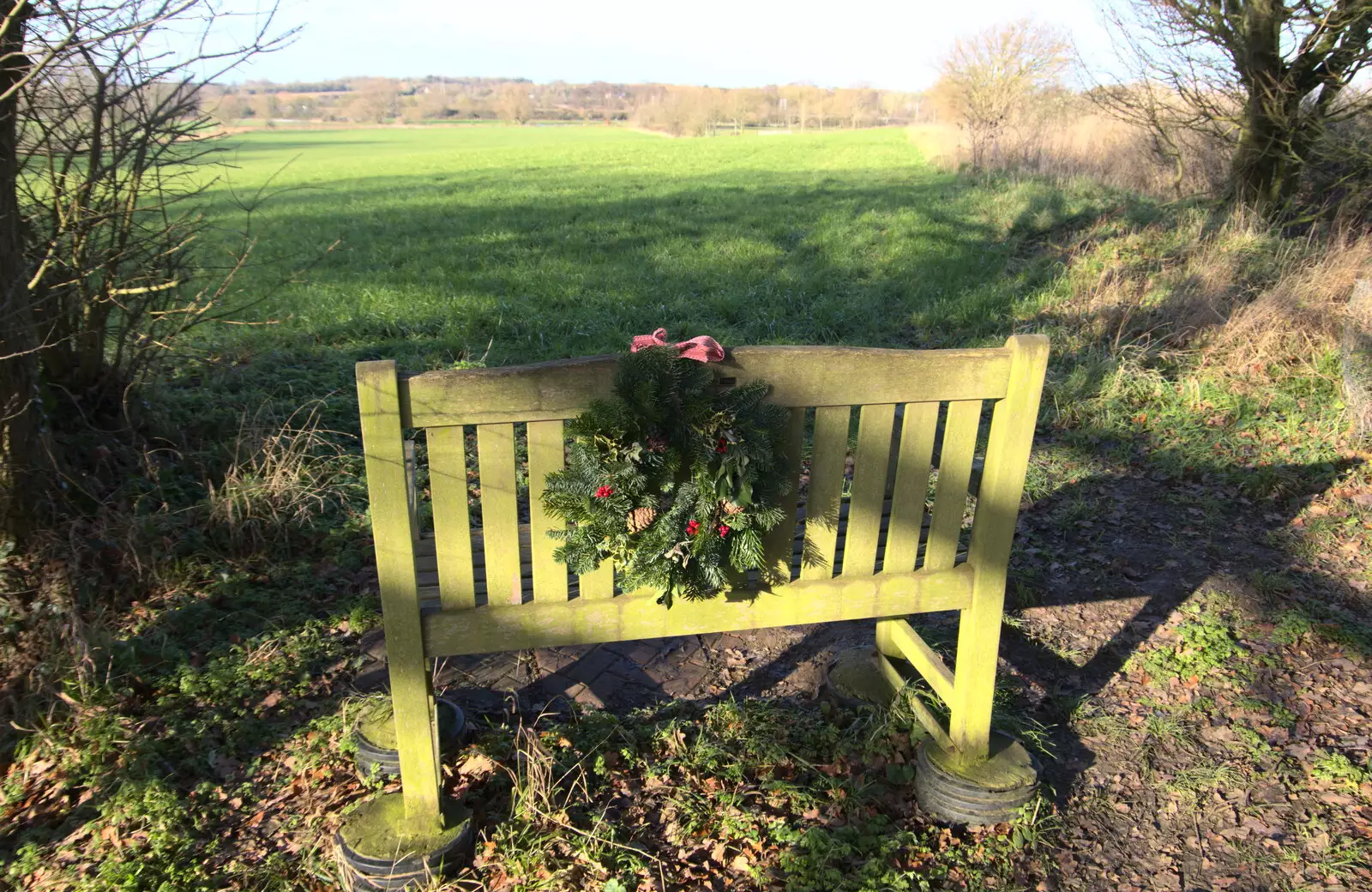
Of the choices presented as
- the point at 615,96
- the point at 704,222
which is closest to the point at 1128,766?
the point at 704,222

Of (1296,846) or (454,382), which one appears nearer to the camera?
(454,382)

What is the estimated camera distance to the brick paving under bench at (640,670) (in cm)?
358

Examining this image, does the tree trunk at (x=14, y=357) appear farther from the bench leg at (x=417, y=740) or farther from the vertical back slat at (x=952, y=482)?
the vertical back slat at (x=952, y=482)

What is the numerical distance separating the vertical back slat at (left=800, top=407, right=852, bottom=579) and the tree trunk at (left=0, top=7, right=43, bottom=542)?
322 cm

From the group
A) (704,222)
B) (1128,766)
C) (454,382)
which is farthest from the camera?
(704,222)

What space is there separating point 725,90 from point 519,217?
179ft

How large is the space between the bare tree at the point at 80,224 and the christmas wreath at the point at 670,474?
2618 mm

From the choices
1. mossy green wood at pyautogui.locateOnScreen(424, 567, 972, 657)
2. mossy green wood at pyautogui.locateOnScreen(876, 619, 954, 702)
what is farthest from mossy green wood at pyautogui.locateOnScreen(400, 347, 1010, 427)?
mossy green wood at pyautogui.locateOnScreen(876, 619, 954, 702)

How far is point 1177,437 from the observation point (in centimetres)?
610

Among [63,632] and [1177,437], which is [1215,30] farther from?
[63,632]

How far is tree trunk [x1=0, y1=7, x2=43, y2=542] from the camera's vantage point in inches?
144


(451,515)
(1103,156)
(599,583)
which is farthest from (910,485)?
(1103,156)

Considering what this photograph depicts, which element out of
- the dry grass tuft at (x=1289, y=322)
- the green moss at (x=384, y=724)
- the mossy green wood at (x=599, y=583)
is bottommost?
the green moss at (x=384, y=724)

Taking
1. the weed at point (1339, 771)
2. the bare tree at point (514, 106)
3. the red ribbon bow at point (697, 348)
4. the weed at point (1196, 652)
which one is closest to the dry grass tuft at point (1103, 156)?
the weed at point (1196, 652)
